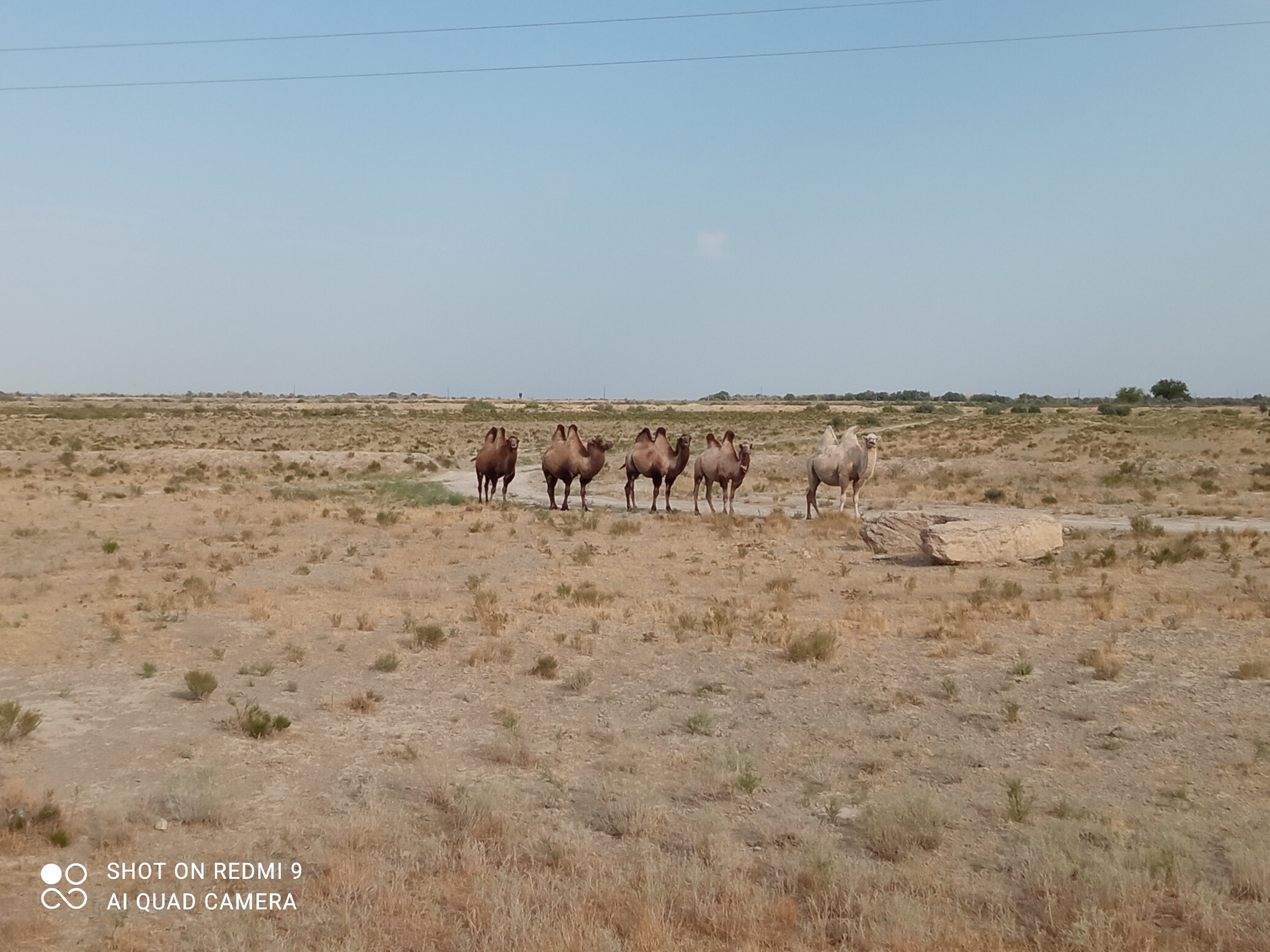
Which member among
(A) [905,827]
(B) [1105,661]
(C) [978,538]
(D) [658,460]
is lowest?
(A) [905,827]

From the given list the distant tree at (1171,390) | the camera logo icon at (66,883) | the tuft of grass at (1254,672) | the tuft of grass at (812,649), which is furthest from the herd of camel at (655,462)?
the distant tree at (1171,390)

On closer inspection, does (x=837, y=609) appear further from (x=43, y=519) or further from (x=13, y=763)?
(x=43, y=519)

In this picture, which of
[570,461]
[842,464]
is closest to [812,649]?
[842,464]

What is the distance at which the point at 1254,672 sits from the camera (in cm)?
1029

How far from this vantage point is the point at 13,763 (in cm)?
805

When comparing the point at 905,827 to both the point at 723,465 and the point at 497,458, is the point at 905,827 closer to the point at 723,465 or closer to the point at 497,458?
the point at 723,465

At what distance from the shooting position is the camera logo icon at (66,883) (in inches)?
231

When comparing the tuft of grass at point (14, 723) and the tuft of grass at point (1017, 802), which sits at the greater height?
the tuft of grass at point (1017, 802)

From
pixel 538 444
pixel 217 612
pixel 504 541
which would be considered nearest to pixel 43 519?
pixel 504 541

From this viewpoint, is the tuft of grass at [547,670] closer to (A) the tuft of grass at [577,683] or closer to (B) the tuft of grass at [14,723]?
(A) the tuft of grass at [577,683]

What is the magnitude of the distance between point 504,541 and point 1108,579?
10.8 metres

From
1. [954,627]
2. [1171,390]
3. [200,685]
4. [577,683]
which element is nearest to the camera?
[200,685]

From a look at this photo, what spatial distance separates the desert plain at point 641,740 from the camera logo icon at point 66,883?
0.09 meters

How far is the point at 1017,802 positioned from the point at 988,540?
11362mm
